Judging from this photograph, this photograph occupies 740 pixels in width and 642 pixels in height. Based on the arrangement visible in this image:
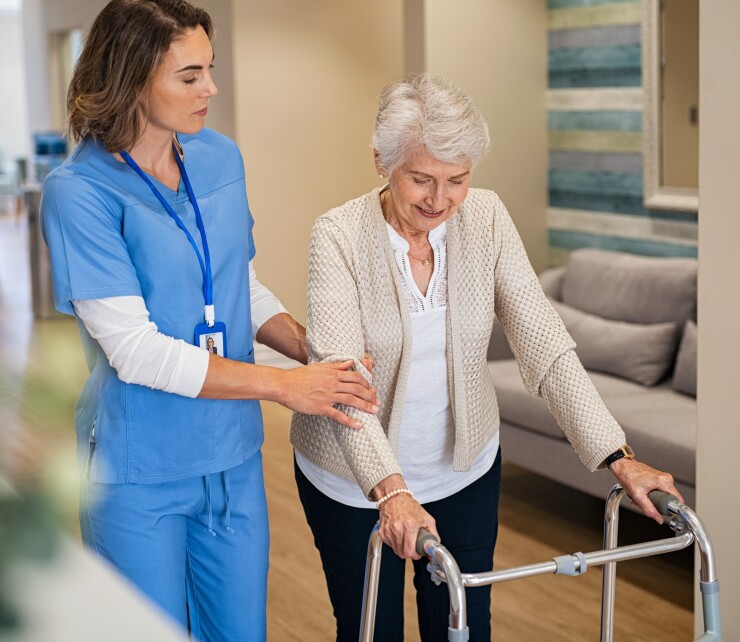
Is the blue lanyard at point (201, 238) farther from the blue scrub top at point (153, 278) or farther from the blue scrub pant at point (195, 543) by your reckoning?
the blue scrub pant at point (195, 543)

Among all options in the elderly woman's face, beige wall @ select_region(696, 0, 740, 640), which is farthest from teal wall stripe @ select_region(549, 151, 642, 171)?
the elderly woman's face

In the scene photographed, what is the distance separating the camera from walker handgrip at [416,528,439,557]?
1510 mm

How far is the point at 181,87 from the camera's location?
1671mm

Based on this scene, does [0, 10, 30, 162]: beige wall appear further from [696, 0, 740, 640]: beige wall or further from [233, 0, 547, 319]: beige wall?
[696, 0, 740, 640]: beige wall

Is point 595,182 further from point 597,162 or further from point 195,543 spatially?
point 195,543

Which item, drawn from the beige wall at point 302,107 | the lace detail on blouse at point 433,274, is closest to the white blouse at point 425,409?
the lace detail on blouse at point 433,274

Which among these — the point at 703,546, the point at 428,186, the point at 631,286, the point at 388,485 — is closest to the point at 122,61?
the point at 428,186

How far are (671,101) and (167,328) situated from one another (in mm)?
3426

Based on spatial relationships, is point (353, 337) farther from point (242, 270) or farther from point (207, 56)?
point (207, 56)

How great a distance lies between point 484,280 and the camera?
1.91 metres

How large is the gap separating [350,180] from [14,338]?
2789 millimetres

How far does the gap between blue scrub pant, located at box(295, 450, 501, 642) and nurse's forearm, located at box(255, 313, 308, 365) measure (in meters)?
0.22

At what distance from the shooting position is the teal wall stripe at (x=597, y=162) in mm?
4926

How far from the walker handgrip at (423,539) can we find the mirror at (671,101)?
10.9ft
